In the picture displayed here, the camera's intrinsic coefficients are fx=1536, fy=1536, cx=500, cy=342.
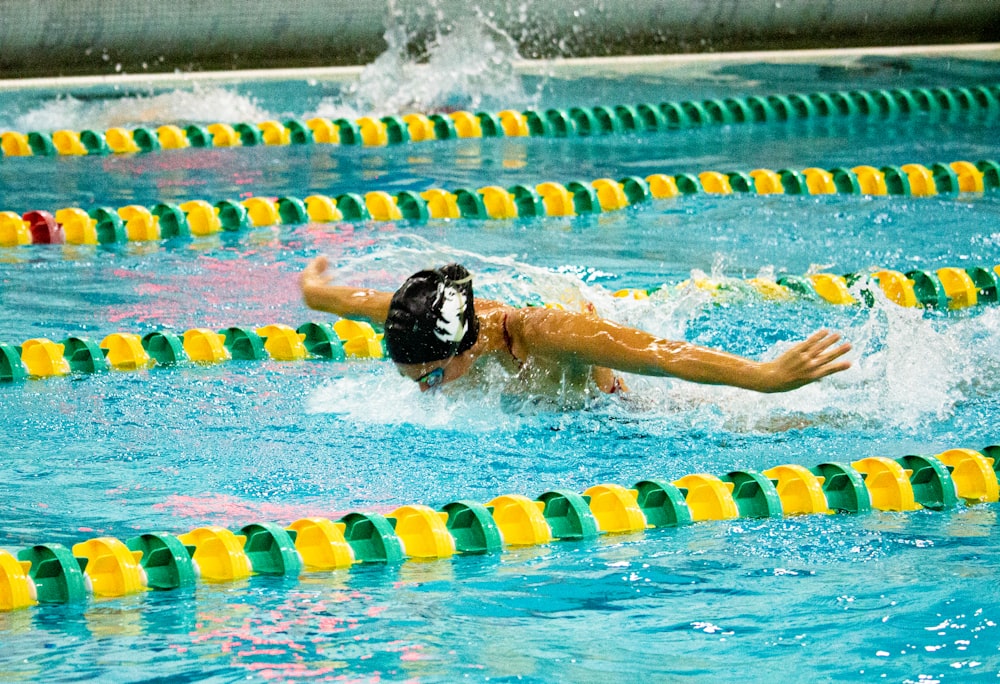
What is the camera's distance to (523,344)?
4145mm

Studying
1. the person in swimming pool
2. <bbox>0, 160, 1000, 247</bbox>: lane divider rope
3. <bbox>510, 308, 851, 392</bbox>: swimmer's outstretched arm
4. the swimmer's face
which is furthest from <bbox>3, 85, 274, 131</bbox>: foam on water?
<bbox>510, 308, 851, 392</bbox>: swimmer's outstretched arm

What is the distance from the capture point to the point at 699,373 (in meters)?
3.54

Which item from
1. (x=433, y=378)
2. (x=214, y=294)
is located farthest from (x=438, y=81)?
(x=433, y=378)

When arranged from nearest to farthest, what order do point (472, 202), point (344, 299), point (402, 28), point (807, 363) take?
1. point (807, 363)
2. point (344, 299)
3. point (472, 202)
4. point (402, 28)

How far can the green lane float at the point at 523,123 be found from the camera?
8484 millimetres

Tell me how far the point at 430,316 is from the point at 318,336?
4.47ft

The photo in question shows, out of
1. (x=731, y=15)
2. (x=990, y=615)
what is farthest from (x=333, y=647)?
(x=731, y=15)

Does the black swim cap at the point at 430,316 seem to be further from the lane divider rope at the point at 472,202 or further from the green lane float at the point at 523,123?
the green lane float at the point at 523,123

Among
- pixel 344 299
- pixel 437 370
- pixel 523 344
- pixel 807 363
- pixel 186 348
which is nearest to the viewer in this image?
pixel 807 363

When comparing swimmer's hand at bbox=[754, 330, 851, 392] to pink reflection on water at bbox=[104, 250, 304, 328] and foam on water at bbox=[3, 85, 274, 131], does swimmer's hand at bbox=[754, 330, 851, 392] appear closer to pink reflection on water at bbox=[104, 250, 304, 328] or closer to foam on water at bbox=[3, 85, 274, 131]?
pink reflection on water at bbox=[104, 250, 304, 328]

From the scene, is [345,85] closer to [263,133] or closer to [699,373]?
[263,133]

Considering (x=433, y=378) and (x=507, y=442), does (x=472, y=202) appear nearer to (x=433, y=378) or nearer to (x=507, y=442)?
(x=507, y=442)

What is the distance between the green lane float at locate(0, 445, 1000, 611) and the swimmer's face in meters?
0.47

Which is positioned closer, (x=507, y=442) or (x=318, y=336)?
(x=507, y=442)
